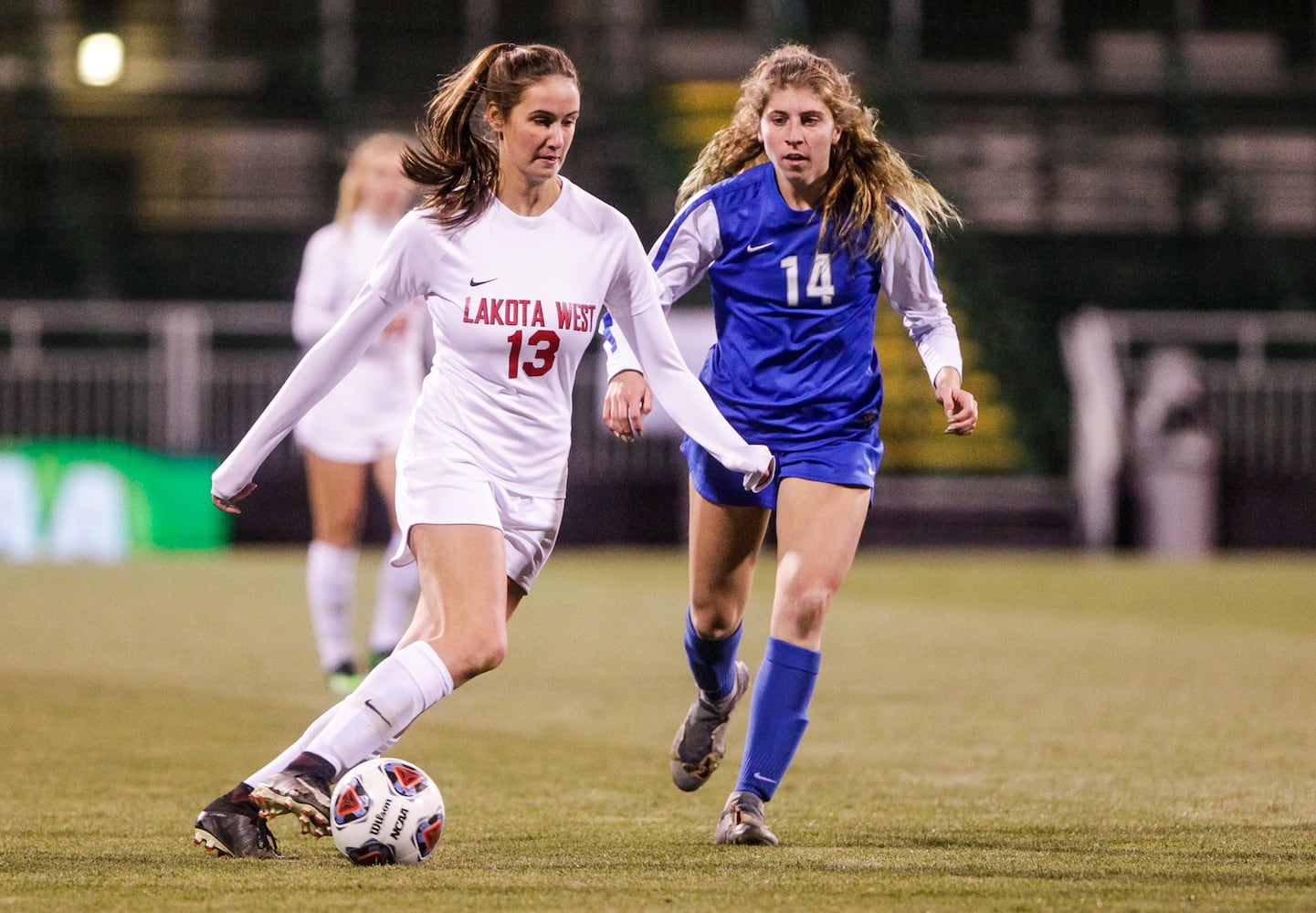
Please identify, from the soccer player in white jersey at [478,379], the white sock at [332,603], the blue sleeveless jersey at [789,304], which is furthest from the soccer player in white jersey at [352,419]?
the soccer player in white jersey at [478,379]

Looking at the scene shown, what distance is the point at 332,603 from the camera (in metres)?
8.88

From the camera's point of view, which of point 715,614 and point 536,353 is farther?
point 715,614

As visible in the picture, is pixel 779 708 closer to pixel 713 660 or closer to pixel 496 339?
pixel 713 660

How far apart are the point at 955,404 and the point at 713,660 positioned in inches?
43.1

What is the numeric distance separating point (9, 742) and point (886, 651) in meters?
4.90

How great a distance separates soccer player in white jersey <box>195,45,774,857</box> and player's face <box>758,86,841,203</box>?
667 millimetres

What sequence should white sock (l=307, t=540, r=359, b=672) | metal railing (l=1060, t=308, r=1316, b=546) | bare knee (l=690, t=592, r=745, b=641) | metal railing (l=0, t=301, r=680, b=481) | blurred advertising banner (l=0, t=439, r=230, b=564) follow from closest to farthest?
bare knee (l=690, t=592, r=745, b=641), white sock (l=307, t=540, r=359, b=672), blurred advertising banner (l=0, t=439, r=230, b=564), metal railing (l=0, t=301, r=680, b=481), metal railing (l=1060, t=308, r=1316, b=546)

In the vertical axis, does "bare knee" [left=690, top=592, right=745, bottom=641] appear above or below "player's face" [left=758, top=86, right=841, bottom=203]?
below

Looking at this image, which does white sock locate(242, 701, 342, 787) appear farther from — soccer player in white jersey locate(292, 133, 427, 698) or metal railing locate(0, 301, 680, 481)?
metal railing locate(0, 301, 680, 481)

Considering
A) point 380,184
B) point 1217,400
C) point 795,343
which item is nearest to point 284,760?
point 795,343

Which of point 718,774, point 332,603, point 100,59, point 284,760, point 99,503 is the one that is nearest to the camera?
point 284,760

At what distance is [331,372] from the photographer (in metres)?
4.98

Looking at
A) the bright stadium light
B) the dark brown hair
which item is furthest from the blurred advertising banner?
the dark brown hair

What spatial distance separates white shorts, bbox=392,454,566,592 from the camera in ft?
16.3
